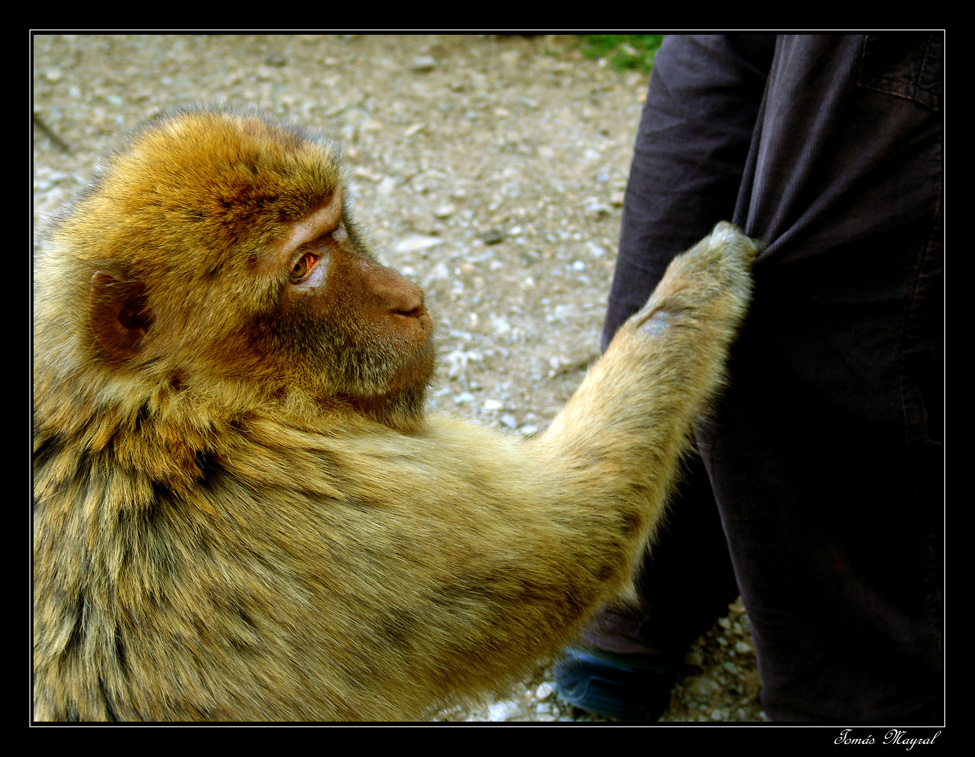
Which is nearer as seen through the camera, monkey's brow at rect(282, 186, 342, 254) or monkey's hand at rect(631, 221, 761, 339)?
monkey's brow at rect(282, 186, 342, 254)

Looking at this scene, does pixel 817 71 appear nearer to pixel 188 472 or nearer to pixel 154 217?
pixel 154 217

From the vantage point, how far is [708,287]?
2.29m

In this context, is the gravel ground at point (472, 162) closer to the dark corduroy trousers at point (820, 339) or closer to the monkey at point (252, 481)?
the dark corduroy trousers at point (820, 339)

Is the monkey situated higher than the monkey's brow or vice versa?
the monkey's brow

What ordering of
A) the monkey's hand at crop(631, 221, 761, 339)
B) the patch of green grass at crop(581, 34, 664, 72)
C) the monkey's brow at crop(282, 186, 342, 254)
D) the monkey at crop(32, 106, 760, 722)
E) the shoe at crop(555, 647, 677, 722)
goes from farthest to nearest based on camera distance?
1. the patch of green grass at crop(581, 34, 664, 72)
2. the shoe at crop(555, 647, 677, 722)
3. the monkey's hand at crop(631, 221, 761, 339)
4. the monkey's brow at crop(282, 186, 342, 254)
5. the monkey at crop(32, 106, 760, 722)

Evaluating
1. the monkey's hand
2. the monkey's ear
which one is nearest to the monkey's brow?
the monkey's ear

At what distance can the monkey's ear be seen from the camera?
171 centimetres

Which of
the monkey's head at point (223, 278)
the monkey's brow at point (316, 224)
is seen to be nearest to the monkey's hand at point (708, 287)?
the monkey's head at point (223, 278)

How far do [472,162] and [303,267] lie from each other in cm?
381

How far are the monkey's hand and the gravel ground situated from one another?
3.82 feet

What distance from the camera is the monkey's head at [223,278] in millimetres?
1749

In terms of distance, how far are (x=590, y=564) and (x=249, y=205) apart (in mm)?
1198

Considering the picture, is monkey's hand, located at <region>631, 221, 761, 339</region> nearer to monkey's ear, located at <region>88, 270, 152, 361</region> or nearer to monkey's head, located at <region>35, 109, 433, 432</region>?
monkey's head, located at <region>35, 109, 433, 432</region>
